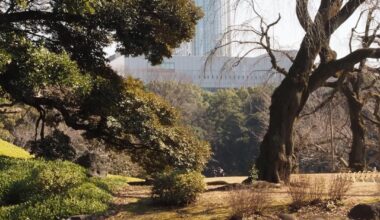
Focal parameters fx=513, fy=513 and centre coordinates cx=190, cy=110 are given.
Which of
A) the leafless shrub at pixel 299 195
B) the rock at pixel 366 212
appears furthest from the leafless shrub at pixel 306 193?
the rock at pixel 366 212

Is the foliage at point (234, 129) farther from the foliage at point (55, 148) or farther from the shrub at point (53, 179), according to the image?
the shrub at point (53, 179)

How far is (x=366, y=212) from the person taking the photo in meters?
8.53

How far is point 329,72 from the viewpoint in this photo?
13.4 metres

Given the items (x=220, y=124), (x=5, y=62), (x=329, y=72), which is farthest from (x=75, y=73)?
(x=220, y=124)

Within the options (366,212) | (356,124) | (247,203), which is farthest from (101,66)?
(356,124)

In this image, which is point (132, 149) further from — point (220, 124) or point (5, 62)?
point (220, 124)

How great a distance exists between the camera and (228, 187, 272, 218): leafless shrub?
9.09 meters

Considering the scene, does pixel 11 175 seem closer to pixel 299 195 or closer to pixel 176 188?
pixel 176 188

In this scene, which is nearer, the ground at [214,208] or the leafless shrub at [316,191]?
the ground at [214,208]

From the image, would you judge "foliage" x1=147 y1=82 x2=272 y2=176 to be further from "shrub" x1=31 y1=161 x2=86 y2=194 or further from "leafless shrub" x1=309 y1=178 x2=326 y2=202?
"leafless shrub" x1=309 y1=178 x2=326 y2=202

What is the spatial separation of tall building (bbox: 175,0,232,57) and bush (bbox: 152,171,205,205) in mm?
4166

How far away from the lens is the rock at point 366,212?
27.6 ft

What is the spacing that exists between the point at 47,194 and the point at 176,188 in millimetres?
2593

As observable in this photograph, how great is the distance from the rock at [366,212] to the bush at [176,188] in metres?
3.11
